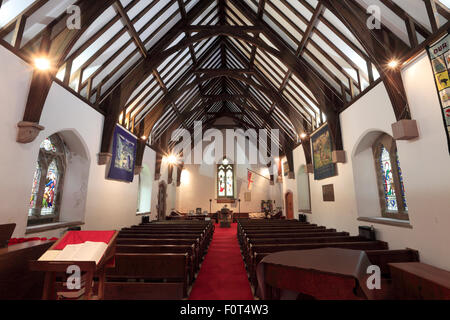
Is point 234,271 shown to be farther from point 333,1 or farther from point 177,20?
point 177,20

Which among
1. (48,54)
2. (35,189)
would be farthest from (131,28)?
(35,189)

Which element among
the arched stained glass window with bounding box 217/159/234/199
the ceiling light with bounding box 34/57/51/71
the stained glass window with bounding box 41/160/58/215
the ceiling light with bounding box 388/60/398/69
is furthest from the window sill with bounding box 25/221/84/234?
the arched stained glass window with bounding box 217/159/234/199

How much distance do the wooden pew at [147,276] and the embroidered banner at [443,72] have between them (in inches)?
159

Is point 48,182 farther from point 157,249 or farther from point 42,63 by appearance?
point 157,249

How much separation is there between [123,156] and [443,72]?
7.27 m

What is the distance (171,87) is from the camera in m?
8.05

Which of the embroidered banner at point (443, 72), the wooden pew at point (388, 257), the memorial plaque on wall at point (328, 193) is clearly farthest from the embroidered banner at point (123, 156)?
the embroidered banner at point (443, 72)

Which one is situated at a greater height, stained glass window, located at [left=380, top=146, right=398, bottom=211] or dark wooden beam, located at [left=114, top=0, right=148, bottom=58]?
dark wooden beam, located at [left=114, top=0, right=148, bottom=58]

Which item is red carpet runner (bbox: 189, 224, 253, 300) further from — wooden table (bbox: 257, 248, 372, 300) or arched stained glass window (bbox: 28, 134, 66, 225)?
arched stained glass window (bbox: 28, 134, 66, 225)

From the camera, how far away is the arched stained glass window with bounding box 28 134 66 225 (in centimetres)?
454

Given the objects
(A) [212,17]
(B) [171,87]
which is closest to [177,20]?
(A) [212,17]

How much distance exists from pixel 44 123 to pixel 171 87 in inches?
187

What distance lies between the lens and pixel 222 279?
381 centimetres

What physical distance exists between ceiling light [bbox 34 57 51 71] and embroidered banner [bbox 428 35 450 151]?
19.2ft
